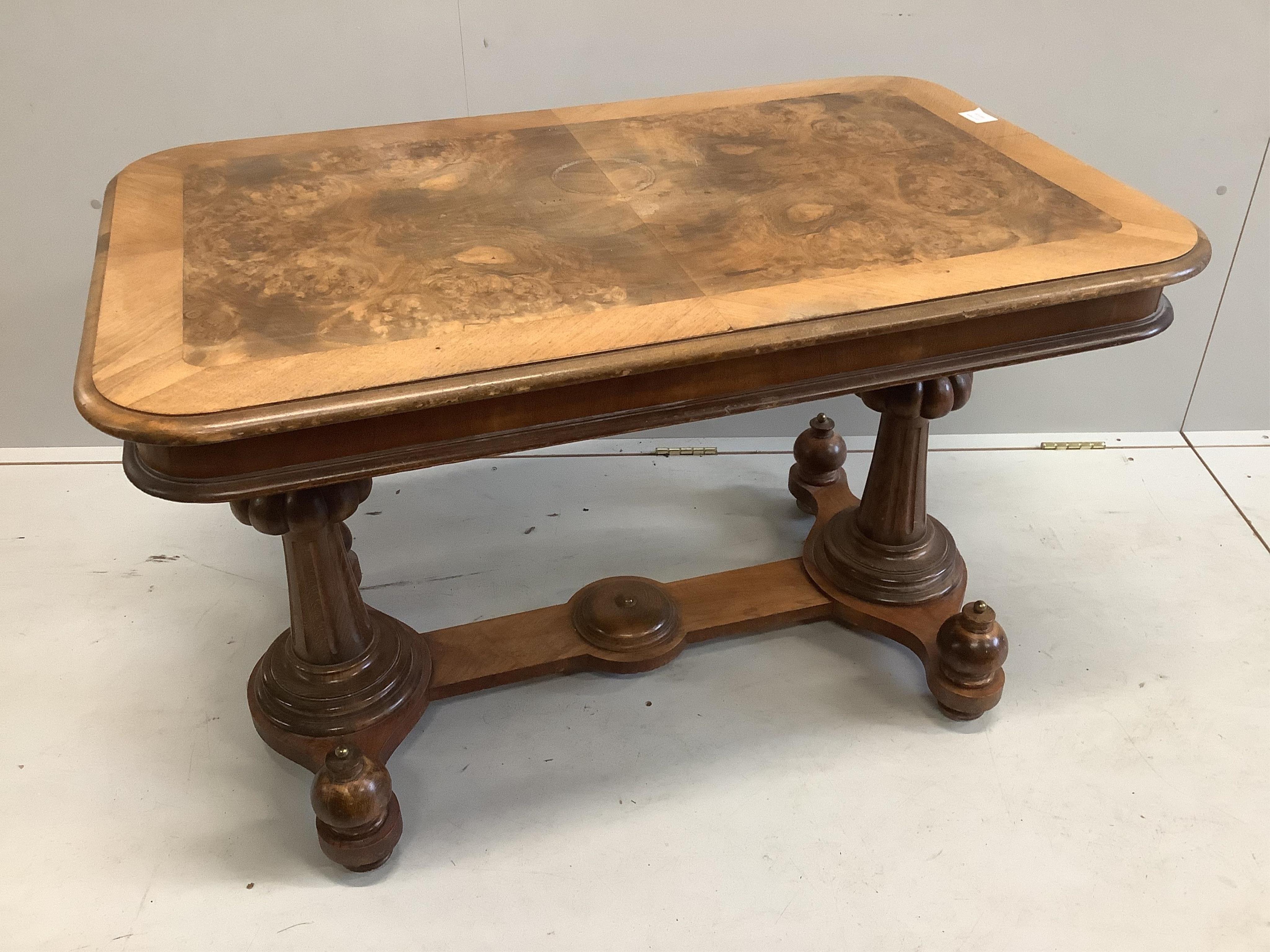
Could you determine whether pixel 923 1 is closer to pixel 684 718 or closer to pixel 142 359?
pixel 684 718

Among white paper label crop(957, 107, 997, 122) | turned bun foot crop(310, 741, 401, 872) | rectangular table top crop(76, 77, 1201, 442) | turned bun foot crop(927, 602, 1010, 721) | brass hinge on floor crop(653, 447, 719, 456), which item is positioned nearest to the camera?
rectangular table top crop(76, 77, 1201, 442)

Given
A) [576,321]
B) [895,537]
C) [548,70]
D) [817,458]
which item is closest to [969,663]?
[895,537]

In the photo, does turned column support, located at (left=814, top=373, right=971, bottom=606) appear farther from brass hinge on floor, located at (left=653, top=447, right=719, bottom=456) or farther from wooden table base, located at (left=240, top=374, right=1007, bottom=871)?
brass hinge on floor, located at (left=653, top=447, right=719, bottom=456)

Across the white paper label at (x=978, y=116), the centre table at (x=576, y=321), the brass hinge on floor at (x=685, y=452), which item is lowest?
the brass hinge on floor at (x=685, y=452)

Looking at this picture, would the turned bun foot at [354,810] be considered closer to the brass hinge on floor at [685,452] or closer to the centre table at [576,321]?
the centre table at [576,321]

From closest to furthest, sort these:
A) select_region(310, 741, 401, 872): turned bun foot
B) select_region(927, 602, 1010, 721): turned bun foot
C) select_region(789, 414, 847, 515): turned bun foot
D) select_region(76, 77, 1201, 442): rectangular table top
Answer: select_region(76, 77, 1201, 442): rectangular table top
select_region(310, 741, 401, 872): turned bun foot
select_region(927, 602, 1010, 721): turned bun foot
select_region(789, 414, 847, 515): turned bun foot

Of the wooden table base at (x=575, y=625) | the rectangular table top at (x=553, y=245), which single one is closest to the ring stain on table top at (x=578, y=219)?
the rectangular table top at (x=553, y=245)

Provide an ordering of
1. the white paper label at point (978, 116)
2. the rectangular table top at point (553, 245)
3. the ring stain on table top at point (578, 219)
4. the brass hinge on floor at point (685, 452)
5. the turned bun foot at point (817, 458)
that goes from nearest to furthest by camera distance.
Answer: the rectangular table top at point (553, 245) → the ring stain on table top at point (578, 219) → the white paper label at point (978, 116) → the turned bun foot at point (817, 458) → the brass hinge on floor at point (685, 452)

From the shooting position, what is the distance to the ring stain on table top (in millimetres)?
1422

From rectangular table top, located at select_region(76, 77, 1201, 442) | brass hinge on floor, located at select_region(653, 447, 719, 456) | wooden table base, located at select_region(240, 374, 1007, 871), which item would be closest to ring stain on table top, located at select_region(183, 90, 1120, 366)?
rectangular table top, located at select_region(76, 77, 1201, 442)

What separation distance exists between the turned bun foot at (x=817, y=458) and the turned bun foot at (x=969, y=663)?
578 mm

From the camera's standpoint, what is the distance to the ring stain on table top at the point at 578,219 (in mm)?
1422

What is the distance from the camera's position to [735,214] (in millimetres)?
1665

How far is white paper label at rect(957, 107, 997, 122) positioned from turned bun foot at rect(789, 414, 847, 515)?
72cm
